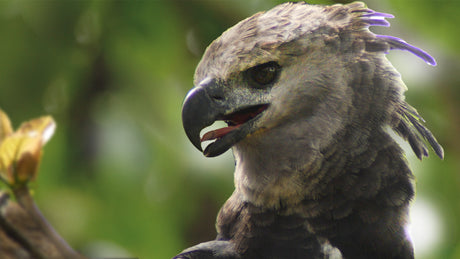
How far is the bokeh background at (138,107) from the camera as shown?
57.8 inches

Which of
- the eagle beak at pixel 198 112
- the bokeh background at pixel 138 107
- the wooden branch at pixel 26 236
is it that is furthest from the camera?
the bokeh background at pixel 138 107

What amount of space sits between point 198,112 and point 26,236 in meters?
0.31

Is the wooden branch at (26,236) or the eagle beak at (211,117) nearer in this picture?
the wooden branch at (26,236)

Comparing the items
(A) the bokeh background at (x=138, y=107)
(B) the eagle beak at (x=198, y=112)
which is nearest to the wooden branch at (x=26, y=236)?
(B) the eagle beak at (x=198, y=112)

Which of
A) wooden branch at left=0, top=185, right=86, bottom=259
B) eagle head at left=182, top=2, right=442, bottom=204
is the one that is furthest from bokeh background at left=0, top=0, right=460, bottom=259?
wooden branch at left=0, top=185, right=86, bottom=259

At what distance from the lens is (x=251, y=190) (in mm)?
760

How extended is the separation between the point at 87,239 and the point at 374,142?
104cm

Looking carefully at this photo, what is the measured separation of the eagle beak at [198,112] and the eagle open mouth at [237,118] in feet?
0.07

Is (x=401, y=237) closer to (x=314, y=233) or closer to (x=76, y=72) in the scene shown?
(x=314, y=233)

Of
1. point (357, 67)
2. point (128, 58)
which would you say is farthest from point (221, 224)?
point (128, 58)

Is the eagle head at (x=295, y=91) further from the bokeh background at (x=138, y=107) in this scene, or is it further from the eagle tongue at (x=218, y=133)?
the bokeh background at (x=138, y=107)

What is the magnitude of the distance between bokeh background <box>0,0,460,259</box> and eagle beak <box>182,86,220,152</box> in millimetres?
751

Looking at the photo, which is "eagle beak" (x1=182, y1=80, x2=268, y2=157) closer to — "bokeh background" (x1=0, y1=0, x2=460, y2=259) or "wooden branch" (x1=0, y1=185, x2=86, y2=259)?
"wooden branch" (x1=0, y1=185, x2=86, y2=259)

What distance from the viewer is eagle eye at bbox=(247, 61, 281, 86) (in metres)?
0.69
